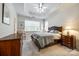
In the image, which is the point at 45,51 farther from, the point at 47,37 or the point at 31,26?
the point at 31,26

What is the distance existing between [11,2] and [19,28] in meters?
0.52

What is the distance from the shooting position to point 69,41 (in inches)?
99.9

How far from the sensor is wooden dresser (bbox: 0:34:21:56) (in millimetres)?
2320

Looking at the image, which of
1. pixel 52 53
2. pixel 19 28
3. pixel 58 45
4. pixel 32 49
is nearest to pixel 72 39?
pixel 58 45

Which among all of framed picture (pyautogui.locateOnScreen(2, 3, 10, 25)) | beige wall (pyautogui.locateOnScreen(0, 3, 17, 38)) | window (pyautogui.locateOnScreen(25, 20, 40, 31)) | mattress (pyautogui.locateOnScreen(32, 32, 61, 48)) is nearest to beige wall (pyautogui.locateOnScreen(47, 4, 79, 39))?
mattress (pyautogui.locateOnScreen(32, 32, 61, 48))

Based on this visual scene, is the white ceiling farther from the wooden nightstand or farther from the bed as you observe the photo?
A: the wooden nightstand

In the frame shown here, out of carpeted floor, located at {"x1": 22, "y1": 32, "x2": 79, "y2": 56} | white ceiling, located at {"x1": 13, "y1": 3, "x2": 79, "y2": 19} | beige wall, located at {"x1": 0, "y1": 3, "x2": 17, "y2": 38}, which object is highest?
white ceiling, located at {"x1": 13, "y1": 3, "x2": 79, "y2": 19}

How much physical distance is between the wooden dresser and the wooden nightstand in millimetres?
865

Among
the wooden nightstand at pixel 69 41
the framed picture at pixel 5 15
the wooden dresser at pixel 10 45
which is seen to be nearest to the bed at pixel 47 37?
the wooden nightstand at pixel 69 41

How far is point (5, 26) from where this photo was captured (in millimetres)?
2465

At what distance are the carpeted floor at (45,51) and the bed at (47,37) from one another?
0.27 ft

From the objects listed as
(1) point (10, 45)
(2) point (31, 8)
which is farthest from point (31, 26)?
(1) point (10, 45)

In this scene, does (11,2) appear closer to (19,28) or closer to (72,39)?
(19,28)

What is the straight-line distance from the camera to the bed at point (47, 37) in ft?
8.21
